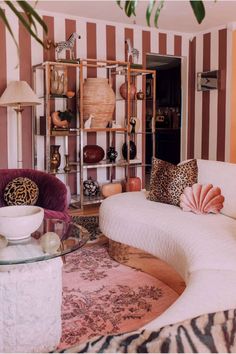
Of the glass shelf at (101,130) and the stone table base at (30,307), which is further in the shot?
the glass shelf at (101,130)

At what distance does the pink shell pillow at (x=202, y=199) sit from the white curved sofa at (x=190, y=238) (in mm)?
54

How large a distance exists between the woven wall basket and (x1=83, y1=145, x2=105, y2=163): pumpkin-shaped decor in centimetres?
30

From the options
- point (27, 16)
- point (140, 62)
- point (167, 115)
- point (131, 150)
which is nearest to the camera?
point (27, 16)

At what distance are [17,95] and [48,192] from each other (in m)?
1.43

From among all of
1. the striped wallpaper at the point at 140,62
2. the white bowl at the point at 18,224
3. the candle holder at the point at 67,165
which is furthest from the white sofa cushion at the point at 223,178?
the striped wallpaper at the point at 140,62

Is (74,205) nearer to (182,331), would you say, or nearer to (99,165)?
(99,165)

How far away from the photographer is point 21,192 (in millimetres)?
3281

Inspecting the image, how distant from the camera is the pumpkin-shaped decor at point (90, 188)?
5.34 m

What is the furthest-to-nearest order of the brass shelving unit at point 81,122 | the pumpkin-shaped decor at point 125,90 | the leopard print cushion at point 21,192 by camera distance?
the pumpkin-shaped decor at point 125,90
the brass shelving unit at point 81,122
the leopard print cushion at point 21,192

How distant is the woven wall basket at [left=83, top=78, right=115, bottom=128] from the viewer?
199 inches

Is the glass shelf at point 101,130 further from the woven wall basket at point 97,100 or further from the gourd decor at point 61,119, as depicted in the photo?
the gourd decor at point 61,119

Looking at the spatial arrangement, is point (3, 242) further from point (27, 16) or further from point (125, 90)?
point (125, 90)

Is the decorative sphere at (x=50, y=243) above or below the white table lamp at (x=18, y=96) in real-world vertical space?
below

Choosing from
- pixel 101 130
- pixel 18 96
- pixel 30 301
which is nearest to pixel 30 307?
pixel 30 301
